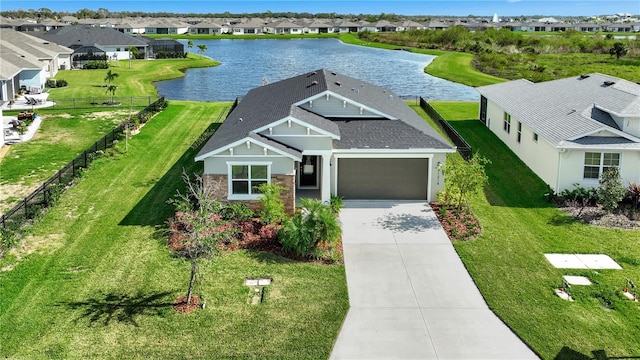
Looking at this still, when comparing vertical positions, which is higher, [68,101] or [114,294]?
[68,101]

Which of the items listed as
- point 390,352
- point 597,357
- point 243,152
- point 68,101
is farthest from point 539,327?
A: point 68,101

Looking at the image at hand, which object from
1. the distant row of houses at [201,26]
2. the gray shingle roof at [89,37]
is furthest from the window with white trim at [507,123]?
the distant row of houses at [201,26]

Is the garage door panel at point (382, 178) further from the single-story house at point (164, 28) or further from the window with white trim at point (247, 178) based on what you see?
the single-story house at point (164, 28)

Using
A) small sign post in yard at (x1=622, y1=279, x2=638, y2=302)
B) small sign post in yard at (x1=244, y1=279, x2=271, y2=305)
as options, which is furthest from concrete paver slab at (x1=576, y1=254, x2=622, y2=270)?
small sign post in yard at (x1=244, y1=279, x2=271, y2=305)

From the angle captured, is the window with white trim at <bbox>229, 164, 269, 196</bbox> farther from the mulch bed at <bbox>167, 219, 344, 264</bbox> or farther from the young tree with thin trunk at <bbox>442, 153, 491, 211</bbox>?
the young tree with thin trunk at <bbox>442, 153, 491, 211</bbox>

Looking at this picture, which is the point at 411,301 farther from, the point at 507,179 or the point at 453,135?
the point at 453,135

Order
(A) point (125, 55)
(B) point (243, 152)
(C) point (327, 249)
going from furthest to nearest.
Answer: (A) point (125, 55) → (B) point (243, 152) → (C) point (327, 249)

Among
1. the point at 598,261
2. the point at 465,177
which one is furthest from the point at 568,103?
the point at 598,261

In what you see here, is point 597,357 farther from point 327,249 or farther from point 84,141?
point 84,141
